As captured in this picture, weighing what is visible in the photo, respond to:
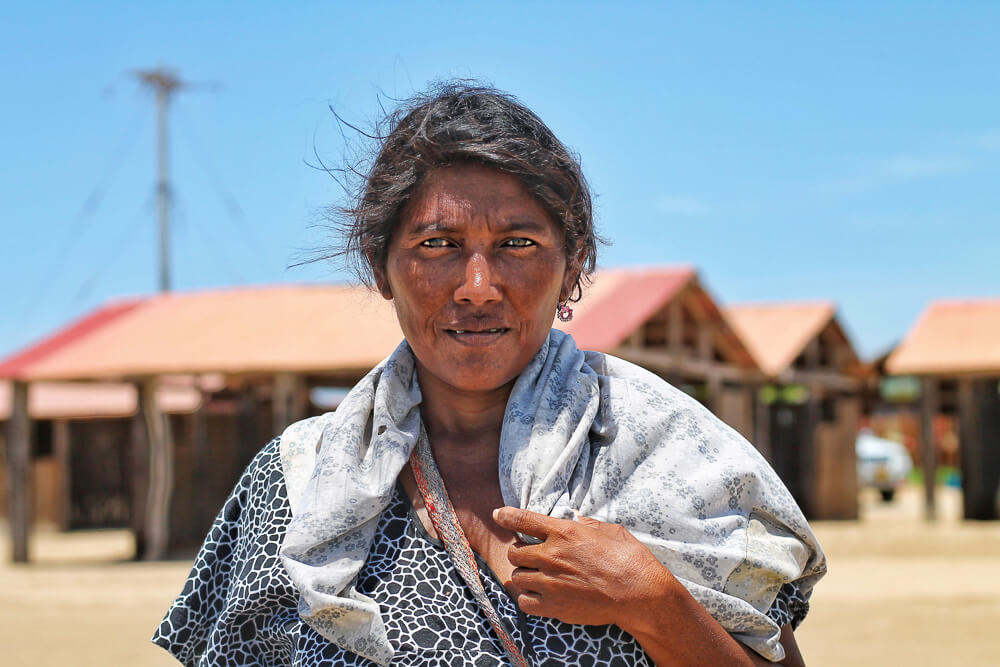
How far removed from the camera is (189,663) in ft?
7.07

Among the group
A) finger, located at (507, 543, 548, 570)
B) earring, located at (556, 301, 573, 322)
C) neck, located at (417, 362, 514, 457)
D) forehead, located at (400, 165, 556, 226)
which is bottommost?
finger, located at (507, 543, 548, 570)

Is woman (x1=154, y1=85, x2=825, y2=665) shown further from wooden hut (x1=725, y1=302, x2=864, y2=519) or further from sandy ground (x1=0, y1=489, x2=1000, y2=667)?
wooden hut (x1=725, y1=302, x2=864, y2=519)

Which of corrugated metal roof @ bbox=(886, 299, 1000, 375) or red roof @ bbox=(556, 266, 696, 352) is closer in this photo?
red roof @ bbox=(556, 266, 696, 352)

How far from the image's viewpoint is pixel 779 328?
18.7 metres

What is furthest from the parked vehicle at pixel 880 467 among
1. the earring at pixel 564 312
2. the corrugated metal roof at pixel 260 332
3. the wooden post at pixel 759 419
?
the earring at pixel 564 312

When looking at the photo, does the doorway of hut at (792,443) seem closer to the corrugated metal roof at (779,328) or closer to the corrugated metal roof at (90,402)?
the corrugated metal roof at (779,328)

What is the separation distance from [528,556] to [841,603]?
28.6 ft

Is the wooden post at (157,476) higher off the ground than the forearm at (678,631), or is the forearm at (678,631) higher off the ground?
the forearm at (678,631)

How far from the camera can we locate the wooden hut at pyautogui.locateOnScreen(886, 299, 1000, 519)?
16.2 meters

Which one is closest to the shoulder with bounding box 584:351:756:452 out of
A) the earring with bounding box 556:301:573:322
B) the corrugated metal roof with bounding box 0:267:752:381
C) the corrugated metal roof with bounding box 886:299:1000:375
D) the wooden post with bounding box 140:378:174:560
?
the earring with bounding box 556:301:573:322

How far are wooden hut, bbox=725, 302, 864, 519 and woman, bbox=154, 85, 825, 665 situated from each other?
16.4 m

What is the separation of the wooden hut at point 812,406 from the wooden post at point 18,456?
10.5 metres

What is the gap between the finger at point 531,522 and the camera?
1752 mm

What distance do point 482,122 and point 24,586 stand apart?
37.4 feet
